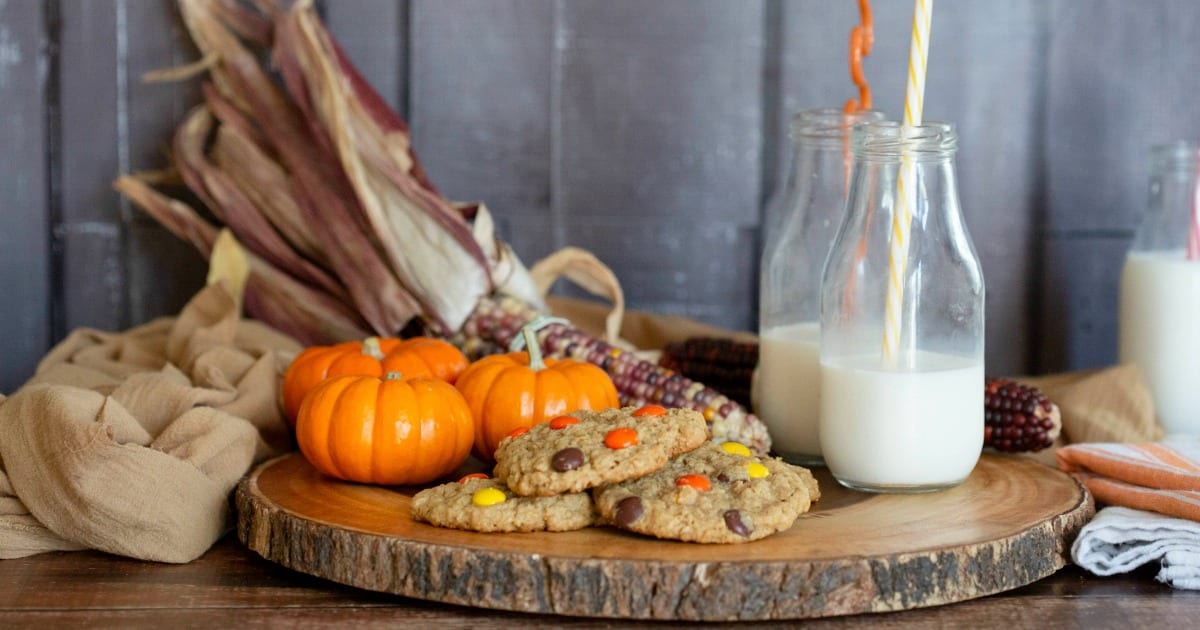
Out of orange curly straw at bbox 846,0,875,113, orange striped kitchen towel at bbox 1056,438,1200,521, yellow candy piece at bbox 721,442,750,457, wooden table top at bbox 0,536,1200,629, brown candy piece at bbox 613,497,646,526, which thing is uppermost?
orange curly straw at bbox 846,0,875,113

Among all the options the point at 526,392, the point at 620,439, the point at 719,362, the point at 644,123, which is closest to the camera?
the point at 620,439

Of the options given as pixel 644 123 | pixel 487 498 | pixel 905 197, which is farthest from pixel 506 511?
pixel 644 123

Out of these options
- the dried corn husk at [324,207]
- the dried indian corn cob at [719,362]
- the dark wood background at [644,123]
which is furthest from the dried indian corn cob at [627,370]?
the dark wood background at [644,123]

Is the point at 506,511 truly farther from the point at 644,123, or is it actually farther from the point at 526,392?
the point at 644,123

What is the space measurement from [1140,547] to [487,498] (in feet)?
2.06

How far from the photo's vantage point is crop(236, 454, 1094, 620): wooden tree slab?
0.99 metres

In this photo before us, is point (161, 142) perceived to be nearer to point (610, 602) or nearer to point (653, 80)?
point (653, 80)

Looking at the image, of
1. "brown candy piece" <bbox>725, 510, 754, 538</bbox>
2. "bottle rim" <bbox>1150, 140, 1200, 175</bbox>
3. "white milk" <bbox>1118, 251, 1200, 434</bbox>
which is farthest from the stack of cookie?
"bottle rim" <bbox>1150, 140, 1200, 175</bbox>

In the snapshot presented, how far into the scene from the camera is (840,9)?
2066mm

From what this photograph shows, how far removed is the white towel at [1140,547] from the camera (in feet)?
3.67

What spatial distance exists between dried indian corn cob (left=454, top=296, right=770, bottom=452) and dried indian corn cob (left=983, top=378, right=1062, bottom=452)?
0.91 ft

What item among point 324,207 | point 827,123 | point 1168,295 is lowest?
point 1168,295

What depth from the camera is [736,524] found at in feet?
3.39

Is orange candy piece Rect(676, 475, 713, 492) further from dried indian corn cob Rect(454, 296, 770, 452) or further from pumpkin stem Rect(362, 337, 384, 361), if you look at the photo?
pumpkin stem Rect(362, 337, 384, 361)
